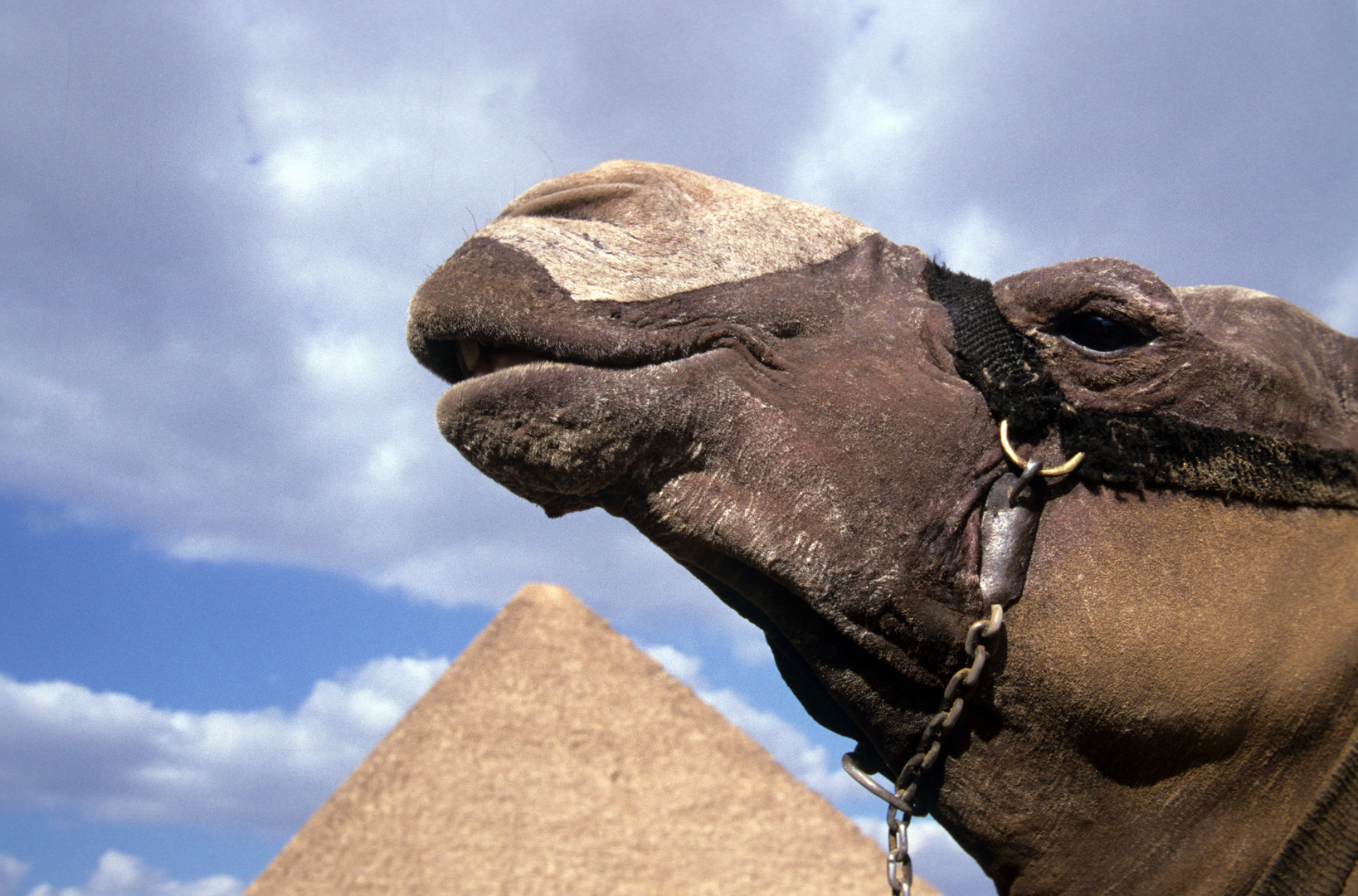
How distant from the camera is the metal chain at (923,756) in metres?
1.76

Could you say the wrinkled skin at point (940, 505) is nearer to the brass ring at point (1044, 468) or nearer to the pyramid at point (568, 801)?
the brass ring at point (1044, 468)

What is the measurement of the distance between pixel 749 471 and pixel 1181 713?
2.60 feet

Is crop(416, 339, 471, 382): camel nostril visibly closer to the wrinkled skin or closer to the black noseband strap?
the wrinkled skin

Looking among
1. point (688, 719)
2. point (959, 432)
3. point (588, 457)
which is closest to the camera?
point (588, 457)

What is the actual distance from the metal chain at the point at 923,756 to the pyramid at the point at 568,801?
123 ft

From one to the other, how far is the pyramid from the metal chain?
37459 mm

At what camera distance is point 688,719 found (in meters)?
45.2

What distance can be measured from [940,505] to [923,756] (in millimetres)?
439

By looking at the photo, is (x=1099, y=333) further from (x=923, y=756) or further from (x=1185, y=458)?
(x=923, y=756)

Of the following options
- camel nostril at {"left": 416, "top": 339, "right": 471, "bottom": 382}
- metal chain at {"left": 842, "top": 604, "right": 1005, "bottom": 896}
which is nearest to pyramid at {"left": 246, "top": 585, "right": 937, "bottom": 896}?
metal chain at {"left": 842, "top": 604, "right": 1005, "bottom": 896}

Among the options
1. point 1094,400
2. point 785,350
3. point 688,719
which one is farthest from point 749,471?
point 688,719

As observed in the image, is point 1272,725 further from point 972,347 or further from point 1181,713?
point 972,347

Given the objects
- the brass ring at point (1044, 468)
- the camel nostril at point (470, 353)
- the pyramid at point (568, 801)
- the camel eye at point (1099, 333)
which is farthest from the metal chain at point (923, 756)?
the pyramid at point (568, 801)

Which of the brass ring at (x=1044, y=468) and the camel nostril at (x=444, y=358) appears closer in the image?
the brass ring at (x=1044, y=468)
